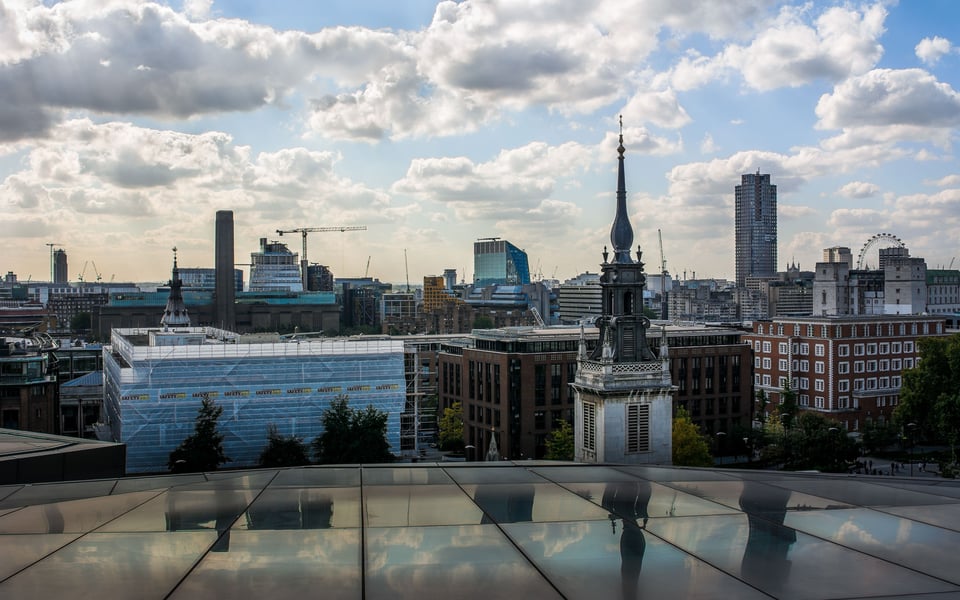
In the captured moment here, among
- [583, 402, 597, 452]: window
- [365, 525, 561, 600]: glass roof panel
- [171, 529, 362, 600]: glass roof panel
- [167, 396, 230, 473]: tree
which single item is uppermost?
[171, 529, 362, 600]: glass roof panel

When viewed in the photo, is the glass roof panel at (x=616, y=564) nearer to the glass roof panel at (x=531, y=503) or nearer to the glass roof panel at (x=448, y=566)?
the glass roof panel at (x=448, y=566)

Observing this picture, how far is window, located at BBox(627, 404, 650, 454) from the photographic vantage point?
47.3 metres

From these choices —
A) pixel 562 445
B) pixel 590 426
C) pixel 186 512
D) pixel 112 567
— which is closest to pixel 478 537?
pixel 112 567

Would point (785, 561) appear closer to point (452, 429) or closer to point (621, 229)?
point (621, 229)

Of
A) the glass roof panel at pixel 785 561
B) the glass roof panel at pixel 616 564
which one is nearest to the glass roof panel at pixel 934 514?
the glass roof panel at pixel 785 561

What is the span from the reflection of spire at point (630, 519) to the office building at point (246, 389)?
168 feet

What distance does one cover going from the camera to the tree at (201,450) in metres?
57.8

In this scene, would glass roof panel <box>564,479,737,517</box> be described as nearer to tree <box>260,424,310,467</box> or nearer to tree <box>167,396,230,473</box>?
tree <box>167,396,230,473</box>

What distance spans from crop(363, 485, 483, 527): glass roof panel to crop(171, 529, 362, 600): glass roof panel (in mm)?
1019

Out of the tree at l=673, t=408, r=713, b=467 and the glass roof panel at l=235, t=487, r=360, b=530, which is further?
the tree at l=673, t=408, r=713, b=467

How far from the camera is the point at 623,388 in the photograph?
47.5 meters

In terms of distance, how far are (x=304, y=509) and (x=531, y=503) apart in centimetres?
343

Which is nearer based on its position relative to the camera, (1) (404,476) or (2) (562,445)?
(1) (404,476)

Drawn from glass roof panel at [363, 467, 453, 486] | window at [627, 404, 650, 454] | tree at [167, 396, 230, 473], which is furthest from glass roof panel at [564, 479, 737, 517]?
tree at [167, 396, 230, 473]
